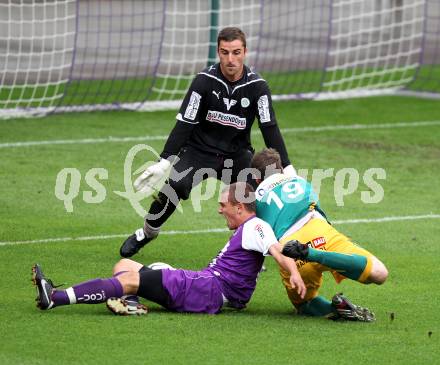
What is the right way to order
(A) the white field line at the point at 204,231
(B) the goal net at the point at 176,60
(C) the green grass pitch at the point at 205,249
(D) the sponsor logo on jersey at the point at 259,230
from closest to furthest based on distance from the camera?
(C) the green grass pitch at the point at 205,249 < (D) the sponsor logo on jersey at the point at 259,230 < (A) the white field line at the point at 204,231 < (B) the goal net at the point at 176,60

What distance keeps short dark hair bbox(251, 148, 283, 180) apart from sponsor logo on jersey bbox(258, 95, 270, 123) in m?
0.60

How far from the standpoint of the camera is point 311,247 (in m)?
7.41

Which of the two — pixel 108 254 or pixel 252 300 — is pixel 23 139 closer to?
pixel 108 254

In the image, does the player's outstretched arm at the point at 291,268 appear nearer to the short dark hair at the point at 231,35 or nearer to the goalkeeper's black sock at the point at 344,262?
the goalkeeper's black sock at the point at 344,262

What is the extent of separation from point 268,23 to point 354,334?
65.3ft

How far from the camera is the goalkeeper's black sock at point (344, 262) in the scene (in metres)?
7.21

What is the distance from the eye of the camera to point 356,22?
87.6ft

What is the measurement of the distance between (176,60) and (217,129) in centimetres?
1286

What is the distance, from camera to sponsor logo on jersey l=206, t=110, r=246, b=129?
29.2ft

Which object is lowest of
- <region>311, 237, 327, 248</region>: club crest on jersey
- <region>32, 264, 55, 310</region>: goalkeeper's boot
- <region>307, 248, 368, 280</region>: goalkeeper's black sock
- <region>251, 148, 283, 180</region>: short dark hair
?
<region>32, 264, 55, 310</region>: goalkeeper's boot

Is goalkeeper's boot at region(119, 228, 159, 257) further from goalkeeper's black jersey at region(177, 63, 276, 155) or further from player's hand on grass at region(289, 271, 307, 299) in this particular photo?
player's hand on grass at region(289, 271, 307, 299)

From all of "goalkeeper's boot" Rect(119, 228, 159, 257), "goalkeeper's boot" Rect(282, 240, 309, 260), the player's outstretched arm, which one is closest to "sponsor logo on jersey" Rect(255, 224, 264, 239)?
the player's outstretched arm

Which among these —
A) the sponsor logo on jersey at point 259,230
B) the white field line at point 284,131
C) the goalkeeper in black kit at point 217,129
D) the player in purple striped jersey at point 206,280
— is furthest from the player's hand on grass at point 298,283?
the white field line at point 284,131

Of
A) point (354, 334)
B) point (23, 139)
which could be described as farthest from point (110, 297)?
point (23, 139)
